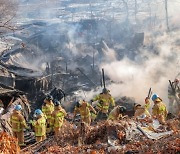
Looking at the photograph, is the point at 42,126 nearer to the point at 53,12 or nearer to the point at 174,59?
the point at 174,59

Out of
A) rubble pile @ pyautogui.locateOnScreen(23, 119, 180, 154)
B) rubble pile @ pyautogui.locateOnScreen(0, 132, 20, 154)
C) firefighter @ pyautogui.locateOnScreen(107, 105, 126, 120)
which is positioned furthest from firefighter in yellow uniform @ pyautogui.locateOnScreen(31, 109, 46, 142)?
rubble pile @ pyautogui.locateOnScreen(0, 132, 20, 154)

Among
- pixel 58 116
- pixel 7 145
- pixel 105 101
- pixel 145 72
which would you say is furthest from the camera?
pixel 145 72

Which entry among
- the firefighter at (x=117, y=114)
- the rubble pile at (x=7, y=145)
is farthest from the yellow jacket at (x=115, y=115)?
the rubble pile at (x=7, y=145)

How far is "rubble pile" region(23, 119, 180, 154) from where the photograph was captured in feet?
25.0

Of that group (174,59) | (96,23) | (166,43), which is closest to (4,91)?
(174,59)

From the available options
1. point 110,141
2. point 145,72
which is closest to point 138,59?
point 145,72

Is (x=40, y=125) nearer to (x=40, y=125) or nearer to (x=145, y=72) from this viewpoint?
(x=40, y=125)

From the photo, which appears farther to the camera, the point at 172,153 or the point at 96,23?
the point at 96,23

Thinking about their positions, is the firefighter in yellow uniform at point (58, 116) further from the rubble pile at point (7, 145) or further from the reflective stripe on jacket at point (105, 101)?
the rubble pile at point (7, 145)

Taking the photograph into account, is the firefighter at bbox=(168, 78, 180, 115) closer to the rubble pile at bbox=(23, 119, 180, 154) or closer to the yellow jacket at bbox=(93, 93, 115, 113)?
the yellow jacket at bbox=(93, 93, 115, 113)

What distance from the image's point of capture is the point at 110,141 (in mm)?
8766

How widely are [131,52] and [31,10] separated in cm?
3300

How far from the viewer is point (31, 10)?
57.9 meters

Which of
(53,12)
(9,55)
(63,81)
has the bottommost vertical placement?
(63,81)
